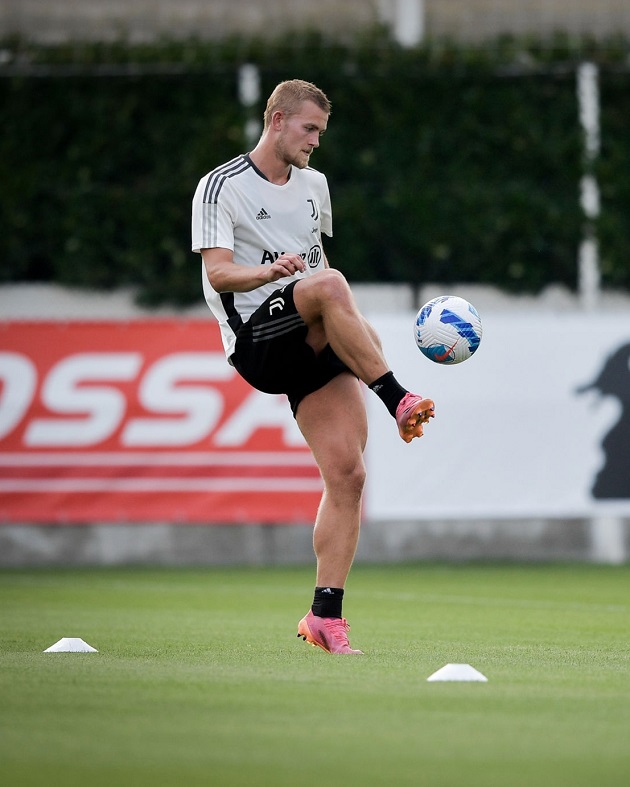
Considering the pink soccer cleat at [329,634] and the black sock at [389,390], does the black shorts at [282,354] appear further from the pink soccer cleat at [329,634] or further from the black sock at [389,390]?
the pink soccer cleat at [329,634]

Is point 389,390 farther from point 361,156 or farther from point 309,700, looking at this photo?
point 361,156

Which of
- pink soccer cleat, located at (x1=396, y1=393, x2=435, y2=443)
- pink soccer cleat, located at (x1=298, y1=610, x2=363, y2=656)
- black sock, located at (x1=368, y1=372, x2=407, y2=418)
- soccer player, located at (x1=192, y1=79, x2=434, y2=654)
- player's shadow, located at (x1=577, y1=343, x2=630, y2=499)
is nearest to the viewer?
pink soccer cleat, located at (x1=396, y1=393, x2=435, y2=443)

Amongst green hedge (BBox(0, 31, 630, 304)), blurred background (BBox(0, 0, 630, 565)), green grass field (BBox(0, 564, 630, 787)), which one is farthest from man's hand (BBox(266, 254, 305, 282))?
green hedge (BBox(0, 31, 630, 304))

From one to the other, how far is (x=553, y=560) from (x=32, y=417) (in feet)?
15.5

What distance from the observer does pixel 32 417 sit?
1320cm

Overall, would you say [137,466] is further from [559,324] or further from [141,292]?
[559,324]

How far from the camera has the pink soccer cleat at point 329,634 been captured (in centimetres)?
601

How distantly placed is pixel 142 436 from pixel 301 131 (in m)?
7.11

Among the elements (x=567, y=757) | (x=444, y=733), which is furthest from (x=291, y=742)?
(x=567, y=757)

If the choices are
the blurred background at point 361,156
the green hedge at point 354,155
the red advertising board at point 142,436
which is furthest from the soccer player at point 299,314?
the green hedge at point 354,155

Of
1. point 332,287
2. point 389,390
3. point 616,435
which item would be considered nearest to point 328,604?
point 389,390

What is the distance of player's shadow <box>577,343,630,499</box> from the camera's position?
12.9 metres

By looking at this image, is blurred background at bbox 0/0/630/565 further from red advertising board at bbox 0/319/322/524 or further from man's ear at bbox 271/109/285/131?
man's ear at bbox 271/109/285/131

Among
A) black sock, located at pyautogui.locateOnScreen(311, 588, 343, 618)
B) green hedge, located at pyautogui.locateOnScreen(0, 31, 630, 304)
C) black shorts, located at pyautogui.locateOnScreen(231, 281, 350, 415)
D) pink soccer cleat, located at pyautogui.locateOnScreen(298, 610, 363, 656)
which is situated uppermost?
green hedge, located at pyautogui.locateOnScreen(0, 31, 630, 304)
